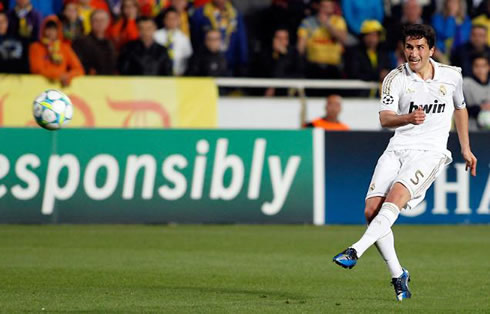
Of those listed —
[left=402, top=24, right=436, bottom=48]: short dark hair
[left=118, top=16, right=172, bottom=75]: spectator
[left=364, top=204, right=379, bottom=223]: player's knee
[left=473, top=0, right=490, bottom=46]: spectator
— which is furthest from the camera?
[left=473, top=0, right=490, bottom=46]: spectator

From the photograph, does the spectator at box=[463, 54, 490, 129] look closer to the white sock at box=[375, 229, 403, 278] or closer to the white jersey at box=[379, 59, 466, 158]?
the white jersey at box=[379, 59, 466, 158]

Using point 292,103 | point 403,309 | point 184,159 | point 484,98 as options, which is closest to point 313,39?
point 292,103

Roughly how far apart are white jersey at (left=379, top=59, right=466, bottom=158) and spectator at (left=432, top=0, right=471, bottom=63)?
11889 mm

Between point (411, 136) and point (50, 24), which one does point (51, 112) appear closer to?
point (411, 136)

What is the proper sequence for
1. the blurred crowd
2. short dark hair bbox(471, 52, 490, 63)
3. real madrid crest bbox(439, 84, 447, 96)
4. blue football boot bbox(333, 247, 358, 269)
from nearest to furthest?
1. blue football boot bbox(333, 247, 358, 269)
2. real madrid crest bbox(439, 84, 447, 96)
3. the blurred crowd
4. short dark hair bbox(471, 52, 490, 63)

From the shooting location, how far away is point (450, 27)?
70.3 feet

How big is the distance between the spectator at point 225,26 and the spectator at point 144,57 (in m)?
0.98

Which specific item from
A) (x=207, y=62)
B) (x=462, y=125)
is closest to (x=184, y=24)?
(x=207, y=62)

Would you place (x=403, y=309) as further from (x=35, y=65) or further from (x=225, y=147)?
(x=35, y=65)

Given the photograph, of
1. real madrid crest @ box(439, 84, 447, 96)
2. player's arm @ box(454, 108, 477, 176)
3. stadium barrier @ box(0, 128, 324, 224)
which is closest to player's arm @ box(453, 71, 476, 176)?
player's arm @ box(454, 108, 477, 176)

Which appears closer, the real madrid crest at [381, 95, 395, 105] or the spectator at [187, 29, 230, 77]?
the real madrid crest at [381, 95, 395, 105]

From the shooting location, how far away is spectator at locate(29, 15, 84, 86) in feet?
60.4

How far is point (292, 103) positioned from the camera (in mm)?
20156

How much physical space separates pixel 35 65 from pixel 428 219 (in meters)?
6.46
